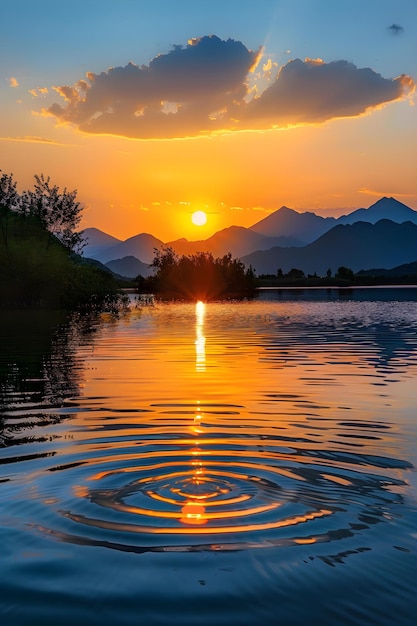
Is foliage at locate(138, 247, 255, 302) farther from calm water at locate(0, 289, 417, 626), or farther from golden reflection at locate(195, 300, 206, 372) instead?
calm water at locate(0, 289, 417, 626)

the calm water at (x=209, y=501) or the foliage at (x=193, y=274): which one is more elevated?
the foliage at (x=193, y=274)

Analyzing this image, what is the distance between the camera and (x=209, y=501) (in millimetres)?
8891

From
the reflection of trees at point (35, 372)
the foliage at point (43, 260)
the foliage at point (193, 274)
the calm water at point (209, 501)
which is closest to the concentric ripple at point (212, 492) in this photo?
the calm water at point (209, 501)

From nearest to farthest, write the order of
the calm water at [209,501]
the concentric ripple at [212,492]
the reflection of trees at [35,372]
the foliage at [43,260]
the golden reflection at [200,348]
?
the calm water at [209,501]
the concentric ripple at [212,492]
the reflection of trees at [35,372]
the golden reflection at [200,348]
the foliage at [43,260]

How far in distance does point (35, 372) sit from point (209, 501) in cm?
1611

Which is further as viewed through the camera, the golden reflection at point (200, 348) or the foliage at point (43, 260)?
the foliage at point (43, 260)

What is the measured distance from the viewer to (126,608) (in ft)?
19.9

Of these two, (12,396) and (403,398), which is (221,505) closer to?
(403,398)

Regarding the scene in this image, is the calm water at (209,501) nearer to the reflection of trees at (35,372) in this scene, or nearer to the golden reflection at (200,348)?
the reflection of trees at (35,372)

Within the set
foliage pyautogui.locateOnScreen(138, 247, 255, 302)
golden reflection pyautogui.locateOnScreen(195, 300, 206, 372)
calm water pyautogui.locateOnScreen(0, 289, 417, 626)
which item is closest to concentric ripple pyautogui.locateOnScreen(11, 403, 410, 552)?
calm water pyautogui.locateOnScreen(0, 289, 417, 626)

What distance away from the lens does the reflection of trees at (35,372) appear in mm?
15672

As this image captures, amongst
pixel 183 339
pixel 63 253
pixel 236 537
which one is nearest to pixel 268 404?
pixel 236 537

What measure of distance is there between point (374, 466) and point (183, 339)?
26991 millimetres

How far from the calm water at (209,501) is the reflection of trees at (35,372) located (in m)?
0.13
